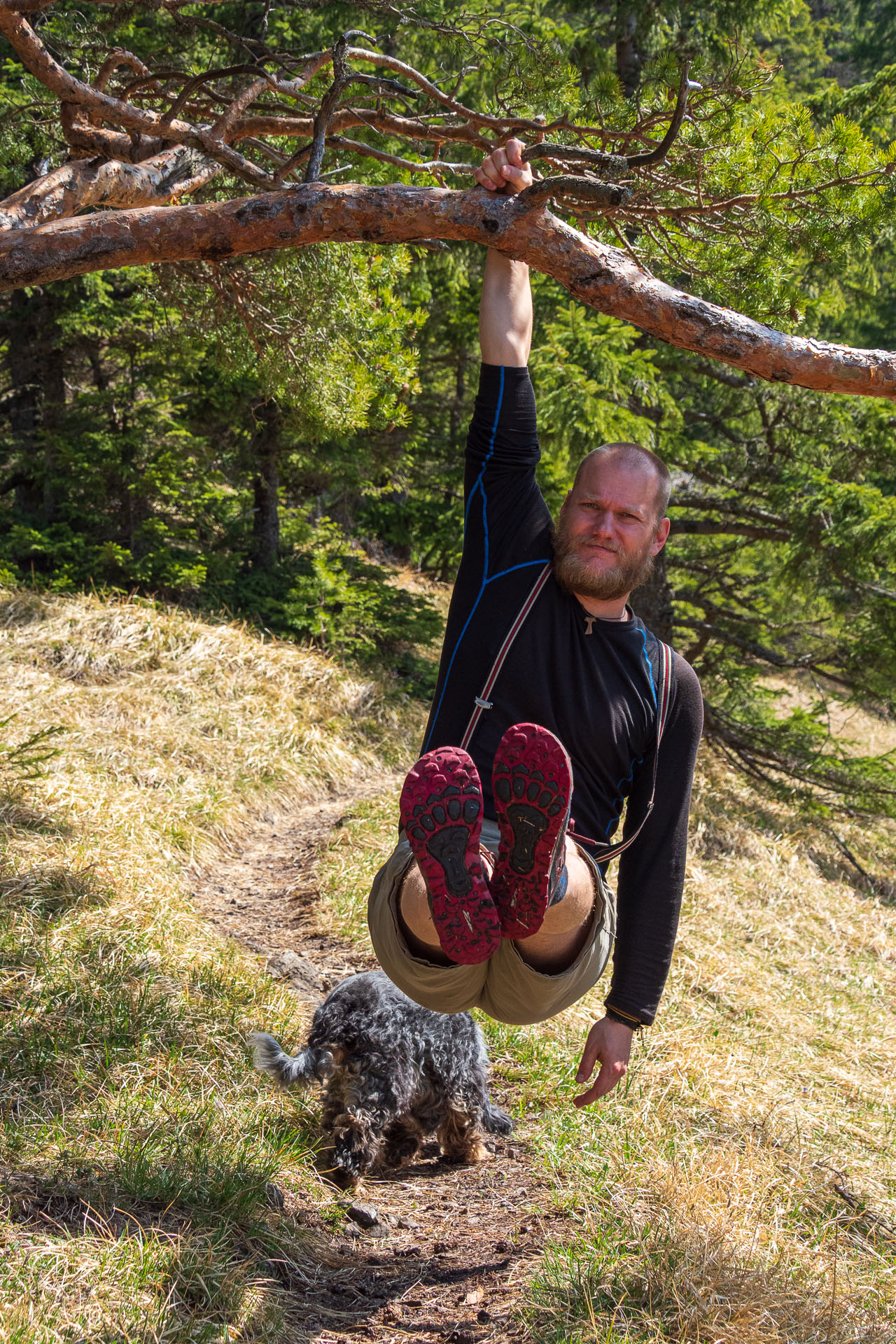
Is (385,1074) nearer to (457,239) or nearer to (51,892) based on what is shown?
(51,892)

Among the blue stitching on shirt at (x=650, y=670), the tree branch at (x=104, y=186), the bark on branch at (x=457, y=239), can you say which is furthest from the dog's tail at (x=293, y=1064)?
the tree branch at (x=104, y=186)

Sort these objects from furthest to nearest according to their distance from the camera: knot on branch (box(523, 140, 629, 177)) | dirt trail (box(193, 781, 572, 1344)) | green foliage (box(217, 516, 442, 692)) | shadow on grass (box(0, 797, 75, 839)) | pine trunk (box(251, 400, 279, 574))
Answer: pine trunk (box(251, 400, 279, 574))
green foliage (box(217, 516, 442, 692))
shadow on grass (box(0, 797, 75, 839))
knot on branch (box(523, 140, 629, 177))
dirt trail (box(193, 781, 572, 1344))

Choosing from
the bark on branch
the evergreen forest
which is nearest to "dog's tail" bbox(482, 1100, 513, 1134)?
the bark on branch

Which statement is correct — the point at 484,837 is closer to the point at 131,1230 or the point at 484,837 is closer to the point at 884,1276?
the point at 131,1230

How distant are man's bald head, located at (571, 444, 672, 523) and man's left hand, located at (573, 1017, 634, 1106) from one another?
1566 millimetres

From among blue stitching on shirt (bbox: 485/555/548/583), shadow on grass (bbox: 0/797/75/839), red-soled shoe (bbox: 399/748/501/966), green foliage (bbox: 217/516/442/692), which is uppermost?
blue stitching on shirt (bbox: 485/555/548/583)

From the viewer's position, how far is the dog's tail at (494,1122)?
3.79 metres

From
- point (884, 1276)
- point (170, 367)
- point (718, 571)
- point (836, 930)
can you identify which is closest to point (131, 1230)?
point (884, 1276)

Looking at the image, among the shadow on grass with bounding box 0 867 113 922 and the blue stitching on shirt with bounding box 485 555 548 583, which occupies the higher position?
the blue stitching on shirt with bounding box 485 555 548 583

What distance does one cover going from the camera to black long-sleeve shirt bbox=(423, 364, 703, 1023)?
276 cm

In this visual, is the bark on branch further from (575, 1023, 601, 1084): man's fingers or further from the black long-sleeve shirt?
(575, 1023, 601, 1084): man's fingers

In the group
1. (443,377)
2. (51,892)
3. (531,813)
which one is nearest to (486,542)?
(531,813)

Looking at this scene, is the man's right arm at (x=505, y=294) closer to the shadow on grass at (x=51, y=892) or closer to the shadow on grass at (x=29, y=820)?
the shadow on grass at (x=51, y=892)

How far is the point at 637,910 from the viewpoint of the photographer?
9.41ft
